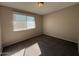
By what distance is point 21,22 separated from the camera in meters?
3.75

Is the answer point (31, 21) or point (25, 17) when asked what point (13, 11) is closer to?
point (25, 17)

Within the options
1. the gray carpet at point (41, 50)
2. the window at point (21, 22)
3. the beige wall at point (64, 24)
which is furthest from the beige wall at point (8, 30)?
the beige wall at point (64, 24)

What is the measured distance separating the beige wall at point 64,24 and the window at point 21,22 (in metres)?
1.54

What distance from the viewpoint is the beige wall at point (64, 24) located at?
322 cm

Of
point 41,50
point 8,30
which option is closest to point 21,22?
point 8,30

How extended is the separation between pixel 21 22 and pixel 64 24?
267 cm

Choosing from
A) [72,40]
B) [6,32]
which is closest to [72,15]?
[72,40]

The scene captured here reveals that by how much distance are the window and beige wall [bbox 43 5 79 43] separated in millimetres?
1542

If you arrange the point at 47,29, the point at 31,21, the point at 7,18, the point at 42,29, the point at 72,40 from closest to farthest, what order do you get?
1. the point at 7,18
2. the point at 72,40
3. the point at 31,21
4. the point at 47,29
5. the point at 42,29

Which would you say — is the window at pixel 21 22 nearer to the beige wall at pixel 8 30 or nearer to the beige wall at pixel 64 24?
Answer: the beige wall at pixel 8 30

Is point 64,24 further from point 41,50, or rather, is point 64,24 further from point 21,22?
point 21,22

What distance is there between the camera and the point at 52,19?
4801mm

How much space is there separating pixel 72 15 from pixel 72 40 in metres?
1.36

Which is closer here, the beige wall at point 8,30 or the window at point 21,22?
the beige wall at point 8,30
